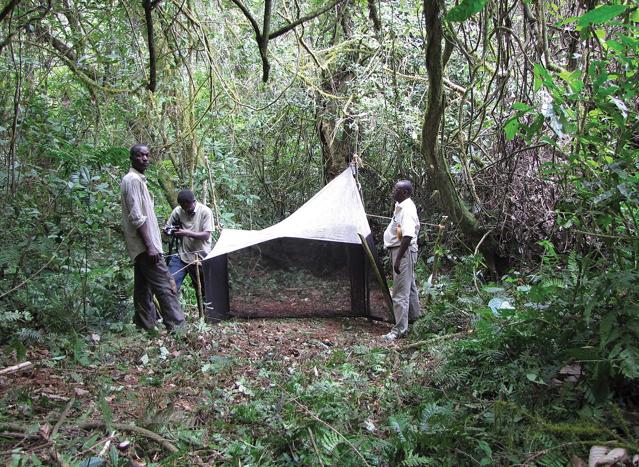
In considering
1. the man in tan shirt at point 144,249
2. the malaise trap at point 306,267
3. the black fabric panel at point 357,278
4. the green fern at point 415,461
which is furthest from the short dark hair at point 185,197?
the green fern at point 415,461

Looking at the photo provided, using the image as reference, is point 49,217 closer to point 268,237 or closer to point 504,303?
point 268,237

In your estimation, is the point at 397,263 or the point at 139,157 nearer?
the point at 139,157

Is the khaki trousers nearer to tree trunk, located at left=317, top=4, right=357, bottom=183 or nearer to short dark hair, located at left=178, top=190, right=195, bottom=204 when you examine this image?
short dark hair, located at left=178, top=190, right=195, bottom=204

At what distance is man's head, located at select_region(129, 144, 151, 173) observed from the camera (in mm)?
4176

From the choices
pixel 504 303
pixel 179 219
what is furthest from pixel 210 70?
pixel 504 303

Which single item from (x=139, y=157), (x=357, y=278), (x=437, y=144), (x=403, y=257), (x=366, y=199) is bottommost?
(x=357, y=278)

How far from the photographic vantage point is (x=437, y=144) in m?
5.02

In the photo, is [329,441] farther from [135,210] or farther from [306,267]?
[306,267]

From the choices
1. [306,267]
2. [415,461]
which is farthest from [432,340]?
[415,461]

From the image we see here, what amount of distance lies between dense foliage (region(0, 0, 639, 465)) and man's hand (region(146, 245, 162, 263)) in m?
0.53

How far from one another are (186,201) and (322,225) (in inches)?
50.2

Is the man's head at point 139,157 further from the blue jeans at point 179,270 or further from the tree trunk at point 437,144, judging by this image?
the tree trunk at point 437,144

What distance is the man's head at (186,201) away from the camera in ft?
16.7

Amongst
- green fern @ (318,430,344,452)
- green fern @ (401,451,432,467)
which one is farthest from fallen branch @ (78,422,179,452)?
green fern @ (401,451,432,467)
